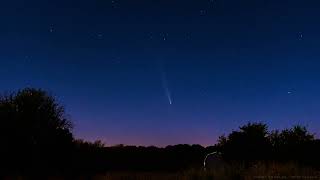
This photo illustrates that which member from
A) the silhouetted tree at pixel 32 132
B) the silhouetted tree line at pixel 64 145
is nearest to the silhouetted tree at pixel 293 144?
the silhouetted tree line at pixel 64 145

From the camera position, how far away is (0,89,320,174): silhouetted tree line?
36.6 m

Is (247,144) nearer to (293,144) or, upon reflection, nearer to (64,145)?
(293,144)

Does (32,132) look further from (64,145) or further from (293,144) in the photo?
(293,144)

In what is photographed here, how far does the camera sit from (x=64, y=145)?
133 ft

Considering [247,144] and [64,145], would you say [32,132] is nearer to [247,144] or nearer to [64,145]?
[64,145]

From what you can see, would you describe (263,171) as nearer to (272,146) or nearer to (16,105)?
(16,105)

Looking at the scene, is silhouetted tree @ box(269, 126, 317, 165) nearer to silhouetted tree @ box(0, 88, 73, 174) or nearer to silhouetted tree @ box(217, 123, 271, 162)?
silhouetted tree @ box(217, 123, 271, 162)

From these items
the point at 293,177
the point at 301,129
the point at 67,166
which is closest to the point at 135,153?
the point at 301,129

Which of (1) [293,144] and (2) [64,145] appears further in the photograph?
(1) [293,144]

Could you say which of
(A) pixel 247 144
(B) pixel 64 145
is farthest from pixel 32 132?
(A) pixel 247 144

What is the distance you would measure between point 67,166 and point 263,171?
21.0 metres

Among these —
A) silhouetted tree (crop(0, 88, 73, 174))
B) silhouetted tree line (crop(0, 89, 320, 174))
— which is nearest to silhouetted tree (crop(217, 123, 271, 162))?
silhouetted tree line (crop(0, 89, 320, 174))

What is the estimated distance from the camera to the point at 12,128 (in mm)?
38062

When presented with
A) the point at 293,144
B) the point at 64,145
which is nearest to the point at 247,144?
the point at 293,144
